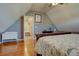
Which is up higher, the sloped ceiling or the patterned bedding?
the sloped ceiling

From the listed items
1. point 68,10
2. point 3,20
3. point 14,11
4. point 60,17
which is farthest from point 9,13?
point 68,10

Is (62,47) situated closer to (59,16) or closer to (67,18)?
(59,16)

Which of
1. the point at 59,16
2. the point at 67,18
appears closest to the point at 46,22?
the point at 59,16

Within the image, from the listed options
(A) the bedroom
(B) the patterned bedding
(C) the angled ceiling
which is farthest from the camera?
(C) the angled ceiling

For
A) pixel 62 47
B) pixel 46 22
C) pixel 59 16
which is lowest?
pixel 62 47

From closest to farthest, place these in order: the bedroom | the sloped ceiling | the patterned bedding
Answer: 1. the patterned bedding
2. the bedroom
3. the sloped ceiling

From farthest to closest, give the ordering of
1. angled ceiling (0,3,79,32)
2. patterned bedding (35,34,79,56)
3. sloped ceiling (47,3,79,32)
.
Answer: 1. sloped ceiling (47,3,79,32)
2. angled ceiling (0,3,79,32)
3. patterned bedding (35,34,79,56)

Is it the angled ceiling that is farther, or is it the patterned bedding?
the angled ceiling

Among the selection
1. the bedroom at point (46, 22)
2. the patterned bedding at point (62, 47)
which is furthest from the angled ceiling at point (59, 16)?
the patterned bedding at point (62, 47)

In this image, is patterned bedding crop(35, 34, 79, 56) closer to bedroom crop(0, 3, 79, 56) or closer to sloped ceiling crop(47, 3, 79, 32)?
bedroom crop(0, 3, 79, 56)

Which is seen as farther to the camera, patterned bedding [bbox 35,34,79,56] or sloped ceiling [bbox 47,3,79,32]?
sloped ceiling [bbox 47,3,79,32]

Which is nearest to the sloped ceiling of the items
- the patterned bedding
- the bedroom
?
the bedroom

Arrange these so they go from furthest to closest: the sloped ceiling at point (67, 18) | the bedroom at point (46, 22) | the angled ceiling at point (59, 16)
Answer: the sloped ceiling at point (67, 18)
the angled ceiling at point (59, 16)
the bedroom at point (46, 22)

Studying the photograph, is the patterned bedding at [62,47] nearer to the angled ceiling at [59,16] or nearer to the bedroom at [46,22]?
the bedroom at [46,22]
